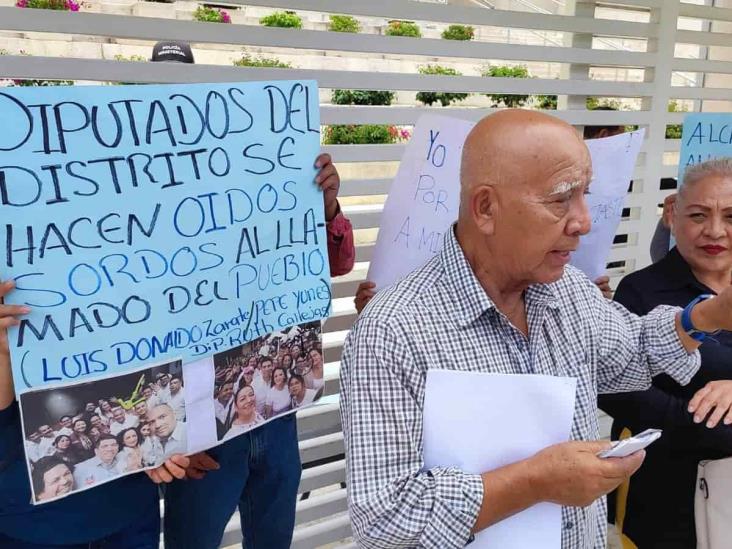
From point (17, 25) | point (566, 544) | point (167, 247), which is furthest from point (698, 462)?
point (17, 25)

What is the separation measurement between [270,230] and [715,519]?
1.57 m

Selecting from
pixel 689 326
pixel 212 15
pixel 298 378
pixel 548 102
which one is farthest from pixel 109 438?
pixel 548 102

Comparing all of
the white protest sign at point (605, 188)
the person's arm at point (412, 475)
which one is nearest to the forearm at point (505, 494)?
the person's arm at point (412, 475)

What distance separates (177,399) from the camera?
135 cm

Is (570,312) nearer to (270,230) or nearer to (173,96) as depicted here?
(270,230)

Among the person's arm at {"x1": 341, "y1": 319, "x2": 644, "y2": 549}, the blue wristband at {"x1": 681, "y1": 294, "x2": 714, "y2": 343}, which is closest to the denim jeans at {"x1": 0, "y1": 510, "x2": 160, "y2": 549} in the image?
the person's arm at {"x1": 341, "y1": 319, "x2": 644, "y2": 549}

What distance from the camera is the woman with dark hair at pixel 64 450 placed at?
1.20 metres

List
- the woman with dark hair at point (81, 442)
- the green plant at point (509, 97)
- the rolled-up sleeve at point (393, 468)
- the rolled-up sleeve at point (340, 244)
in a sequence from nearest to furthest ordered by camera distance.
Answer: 1. the rolled-up sleeve at point (393, 468)
2. the woman with dark hair at point (81, 442)
3. the rolled-up sleeve at point (340, 244)
4. the green plant at point (509, 97)

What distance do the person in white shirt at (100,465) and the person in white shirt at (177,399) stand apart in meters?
0.13

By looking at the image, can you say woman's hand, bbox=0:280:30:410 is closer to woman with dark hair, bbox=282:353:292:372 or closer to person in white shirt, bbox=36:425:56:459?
person in white shirt, bbox=36:425:56:459

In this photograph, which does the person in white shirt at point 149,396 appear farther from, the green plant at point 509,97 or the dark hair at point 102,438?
the green plant at point 509,97

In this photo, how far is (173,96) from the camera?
1.25 metres

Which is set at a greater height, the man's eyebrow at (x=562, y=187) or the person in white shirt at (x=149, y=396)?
the man's eyebrow at (x=562, y=187)

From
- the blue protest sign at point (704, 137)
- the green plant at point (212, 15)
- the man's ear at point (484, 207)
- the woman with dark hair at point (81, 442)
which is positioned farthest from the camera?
the green plant at point (212, 15)
